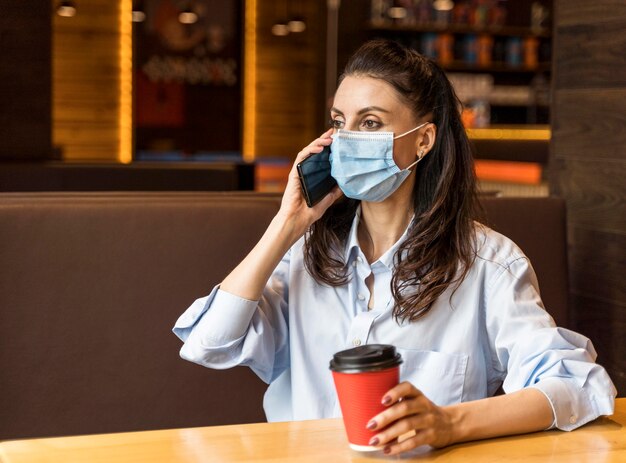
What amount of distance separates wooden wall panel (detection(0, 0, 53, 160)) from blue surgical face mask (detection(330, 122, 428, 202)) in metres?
3.39

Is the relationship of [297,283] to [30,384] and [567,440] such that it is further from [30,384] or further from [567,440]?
[30,384]

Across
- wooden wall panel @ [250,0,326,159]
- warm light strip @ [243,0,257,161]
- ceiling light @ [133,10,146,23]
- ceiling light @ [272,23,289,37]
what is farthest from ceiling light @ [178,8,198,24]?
ceiling light @ [272,23,289,37]

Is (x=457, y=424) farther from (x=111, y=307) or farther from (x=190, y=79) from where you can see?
(x=190, y=79)

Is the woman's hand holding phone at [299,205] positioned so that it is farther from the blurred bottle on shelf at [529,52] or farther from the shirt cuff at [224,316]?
the blurred bottle on shelf at [529,52]

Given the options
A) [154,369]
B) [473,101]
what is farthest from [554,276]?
[473,101]

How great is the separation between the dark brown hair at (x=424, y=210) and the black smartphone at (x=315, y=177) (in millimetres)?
93

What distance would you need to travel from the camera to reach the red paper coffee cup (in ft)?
3.88

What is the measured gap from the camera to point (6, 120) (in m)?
4.84

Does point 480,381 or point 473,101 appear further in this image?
point 473,101

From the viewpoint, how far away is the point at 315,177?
6.09ft

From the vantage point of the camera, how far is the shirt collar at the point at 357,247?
5.98 ft

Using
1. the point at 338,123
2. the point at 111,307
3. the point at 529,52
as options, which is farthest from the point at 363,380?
the point at 529,52

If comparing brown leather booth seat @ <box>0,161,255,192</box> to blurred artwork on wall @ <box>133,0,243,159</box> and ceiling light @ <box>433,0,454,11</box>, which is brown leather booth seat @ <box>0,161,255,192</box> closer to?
ceiling light @ <box>433,0,454,11</box>

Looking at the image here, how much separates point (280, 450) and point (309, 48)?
10267mm
